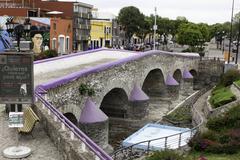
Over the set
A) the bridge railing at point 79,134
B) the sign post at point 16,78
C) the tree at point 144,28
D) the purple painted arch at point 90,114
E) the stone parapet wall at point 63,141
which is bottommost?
the purple painted arch at point 90,114

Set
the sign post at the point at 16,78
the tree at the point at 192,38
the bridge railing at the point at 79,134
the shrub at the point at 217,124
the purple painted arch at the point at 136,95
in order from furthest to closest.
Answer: the tree at the point at 192,38 → the purple painted arch at the point at 136,95 → the shrub at the point at 217,124 → the sign post at the point at 16,78 → the bridge railing at the point at 79,134

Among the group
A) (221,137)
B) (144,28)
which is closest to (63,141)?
(221,137)

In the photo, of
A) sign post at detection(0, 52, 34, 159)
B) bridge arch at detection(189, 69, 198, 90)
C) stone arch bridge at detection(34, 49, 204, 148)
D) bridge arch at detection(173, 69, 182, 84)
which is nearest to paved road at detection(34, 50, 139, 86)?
stone arch bridge at detection(34, 49, 204, 148)

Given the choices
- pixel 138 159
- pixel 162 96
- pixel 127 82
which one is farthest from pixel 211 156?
pixel 162 96

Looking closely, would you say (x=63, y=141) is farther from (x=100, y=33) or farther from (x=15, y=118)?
(x=100, y=33)

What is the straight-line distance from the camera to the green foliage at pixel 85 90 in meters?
21.7

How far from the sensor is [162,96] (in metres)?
41.3

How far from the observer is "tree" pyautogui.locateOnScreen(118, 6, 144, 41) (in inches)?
2906

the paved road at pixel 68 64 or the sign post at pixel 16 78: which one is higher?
the sign post at pixel 16 78

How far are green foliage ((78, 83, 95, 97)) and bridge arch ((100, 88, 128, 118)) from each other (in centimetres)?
843

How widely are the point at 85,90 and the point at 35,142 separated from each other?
10.3m

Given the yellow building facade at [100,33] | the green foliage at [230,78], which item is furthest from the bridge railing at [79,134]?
the yellow building facade at [100,33]

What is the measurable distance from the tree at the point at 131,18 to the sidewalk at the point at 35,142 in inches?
2445

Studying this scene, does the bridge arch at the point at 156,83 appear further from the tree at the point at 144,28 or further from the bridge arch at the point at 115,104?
the tree at the point at 144,28
